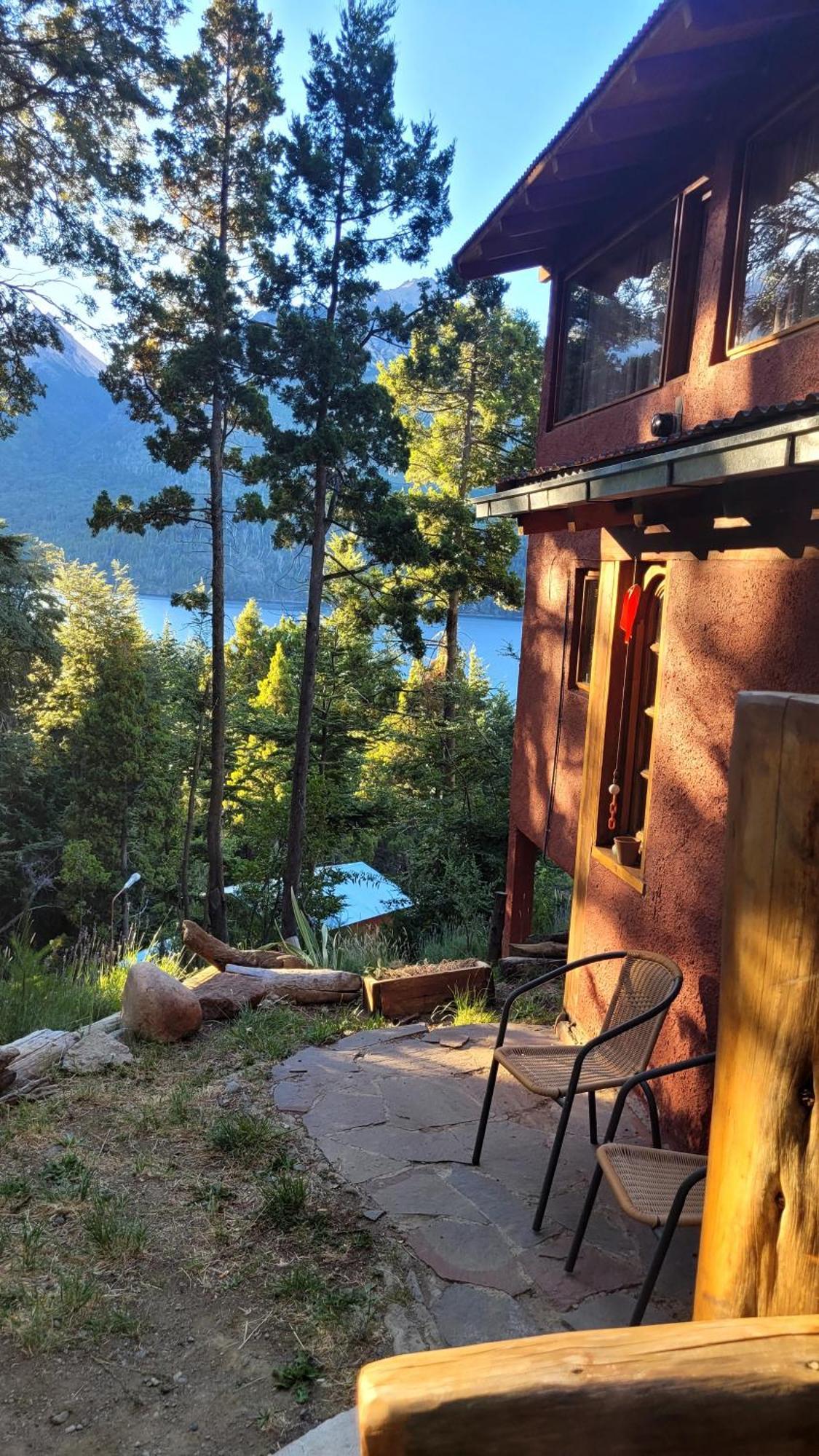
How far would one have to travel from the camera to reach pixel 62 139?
11680mm

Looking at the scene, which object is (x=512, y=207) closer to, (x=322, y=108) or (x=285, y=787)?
(x=322, y=108)

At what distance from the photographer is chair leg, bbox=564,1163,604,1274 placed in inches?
122

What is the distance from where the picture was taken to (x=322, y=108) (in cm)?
1552

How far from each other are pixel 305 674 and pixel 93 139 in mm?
8607

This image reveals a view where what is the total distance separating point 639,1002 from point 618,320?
18.1 feet

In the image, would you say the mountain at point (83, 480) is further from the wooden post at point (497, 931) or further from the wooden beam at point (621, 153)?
the wooden beam at point (621, 153)

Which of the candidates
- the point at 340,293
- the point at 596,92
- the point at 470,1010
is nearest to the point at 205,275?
the point at 340,293

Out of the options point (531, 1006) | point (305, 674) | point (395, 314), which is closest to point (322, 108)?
point (395, 314)

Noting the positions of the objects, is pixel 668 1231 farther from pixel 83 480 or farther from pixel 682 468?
pixel 83 480

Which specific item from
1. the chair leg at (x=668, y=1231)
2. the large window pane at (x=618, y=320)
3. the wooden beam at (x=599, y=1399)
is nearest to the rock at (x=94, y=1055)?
the chair leg at (x=668, y=1231)

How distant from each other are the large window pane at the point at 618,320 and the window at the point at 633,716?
2175 mm

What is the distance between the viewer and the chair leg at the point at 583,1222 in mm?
3102

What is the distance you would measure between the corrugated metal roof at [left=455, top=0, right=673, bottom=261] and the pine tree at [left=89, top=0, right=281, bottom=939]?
30.1ft

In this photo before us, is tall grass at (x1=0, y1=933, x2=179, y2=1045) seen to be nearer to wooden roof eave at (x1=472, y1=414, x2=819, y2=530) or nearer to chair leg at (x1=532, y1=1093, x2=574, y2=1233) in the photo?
chair leg at (x1=532, y1=1093, x2=574, y2=1233)
